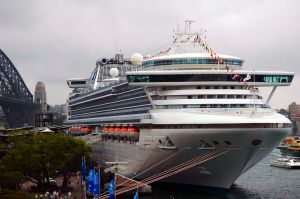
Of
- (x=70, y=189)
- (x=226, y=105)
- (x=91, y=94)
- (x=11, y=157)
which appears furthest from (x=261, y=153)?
(x=91, y=94)

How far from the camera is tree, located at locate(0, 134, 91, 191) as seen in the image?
5300 centimetres

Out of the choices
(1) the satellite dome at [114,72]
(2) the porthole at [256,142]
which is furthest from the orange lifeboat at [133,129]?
(1) the satellite dome at [114,72]

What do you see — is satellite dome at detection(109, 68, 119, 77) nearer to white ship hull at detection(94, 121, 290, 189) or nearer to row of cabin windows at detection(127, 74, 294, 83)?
white ship hull at detection(94, 121, 290, 189)

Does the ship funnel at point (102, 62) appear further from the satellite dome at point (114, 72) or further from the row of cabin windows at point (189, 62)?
the row of cabin windows at point (189, 62)

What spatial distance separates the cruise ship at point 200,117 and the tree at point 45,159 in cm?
564

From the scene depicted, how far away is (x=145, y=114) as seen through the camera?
1967 inches

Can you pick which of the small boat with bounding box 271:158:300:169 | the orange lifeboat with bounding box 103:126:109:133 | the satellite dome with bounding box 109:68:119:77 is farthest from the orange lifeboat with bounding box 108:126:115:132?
the small boat with bounding box 271:158:300:169

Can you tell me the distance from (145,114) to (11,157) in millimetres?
15116

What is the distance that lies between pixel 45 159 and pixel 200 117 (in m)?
17.4

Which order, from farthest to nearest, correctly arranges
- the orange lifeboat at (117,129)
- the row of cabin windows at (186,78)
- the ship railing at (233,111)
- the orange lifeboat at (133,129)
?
the orange lifeboat at (117,129) → the orange lifeboat at (133,129) → the row of cabin windows at (186,78) → the ship railing at (233,111)

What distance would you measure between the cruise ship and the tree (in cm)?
564

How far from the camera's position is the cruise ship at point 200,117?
45.6 m

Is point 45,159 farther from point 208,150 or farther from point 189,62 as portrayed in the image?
point 189,62

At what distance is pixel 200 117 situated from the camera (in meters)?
45.4
